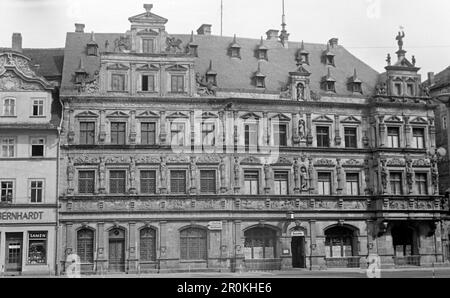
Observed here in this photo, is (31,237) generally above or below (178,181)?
below

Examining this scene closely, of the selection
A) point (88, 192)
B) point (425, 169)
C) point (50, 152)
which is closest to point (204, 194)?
point (88, 192)

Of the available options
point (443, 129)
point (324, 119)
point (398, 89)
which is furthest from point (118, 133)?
point (443, 129)

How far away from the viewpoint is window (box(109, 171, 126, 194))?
56.7 feet

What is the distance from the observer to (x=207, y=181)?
17250mm

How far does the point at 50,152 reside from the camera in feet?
51.2

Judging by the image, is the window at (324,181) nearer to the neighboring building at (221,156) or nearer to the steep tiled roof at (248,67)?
the neighboring building at (221,156)

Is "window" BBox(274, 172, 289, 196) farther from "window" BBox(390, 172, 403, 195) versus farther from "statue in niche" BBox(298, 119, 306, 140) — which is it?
"window" BBox(390, 172, 403, 195)

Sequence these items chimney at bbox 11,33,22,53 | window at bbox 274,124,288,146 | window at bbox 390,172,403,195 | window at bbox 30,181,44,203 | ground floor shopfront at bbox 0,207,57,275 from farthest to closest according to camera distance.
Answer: window at bbox 390,172,403,195 < window at bbox 274,124,288,146 < window at bbox 30,181,44,203 < ground floor shopfront at bbox 0,207,57,275 < chimney at bbox 11,33,22,53

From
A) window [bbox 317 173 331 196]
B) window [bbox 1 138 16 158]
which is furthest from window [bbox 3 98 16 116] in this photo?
window [bbox 317 173 331 196]

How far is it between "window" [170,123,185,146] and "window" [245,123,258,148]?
61.8 inches

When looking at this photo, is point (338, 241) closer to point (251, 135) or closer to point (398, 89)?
point (398, 89)

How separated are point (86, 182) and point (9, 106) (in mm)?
4390

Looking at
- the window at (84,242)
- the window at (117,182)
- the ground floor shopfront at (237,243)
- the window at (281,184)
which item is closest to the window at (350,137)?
the ground floor shopfront at (237,243)
